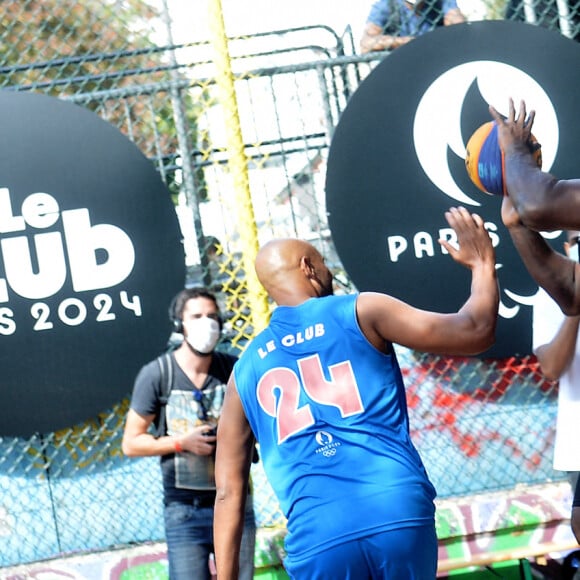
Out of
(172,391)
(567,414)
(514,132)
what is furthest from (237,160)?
(514,132)

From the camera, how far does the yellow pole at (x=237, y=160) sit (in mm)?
5531

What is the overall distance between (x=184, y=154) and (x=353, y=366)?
276 centimetres

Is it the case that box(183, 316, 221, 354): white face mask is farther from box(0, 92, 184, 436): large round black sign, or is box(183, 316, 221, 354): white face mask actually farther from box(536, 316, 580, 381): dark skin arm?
box(536, 316, 580, 381): dark skin arm

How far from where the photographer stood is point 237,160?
5.55 metres

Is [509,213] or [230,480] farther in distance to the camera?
[230,480]

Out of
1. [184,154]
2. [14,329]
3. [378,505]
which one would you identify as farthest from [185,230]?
→ [378,505]

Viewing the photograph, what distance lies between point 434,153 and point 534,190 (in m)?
3.06

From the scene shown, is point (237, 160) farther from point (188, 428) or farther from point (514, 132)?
point (514, 132)

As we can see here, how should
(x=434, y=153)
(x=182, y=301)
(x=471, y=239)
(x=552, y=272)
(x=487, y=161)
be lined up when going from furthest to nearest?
1. (x=434, y=153)
2. (x=182, y=301)
3. (x=552, y=272)
4. (x=487, y=161)
5. (x=471, y=239)

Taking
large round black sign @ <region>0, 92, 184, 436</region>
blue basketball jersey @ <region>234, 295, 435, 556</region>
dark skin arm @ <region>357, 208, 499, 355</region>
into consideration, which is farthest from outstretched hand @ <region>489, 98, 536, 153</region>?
large round black sign @ <region>0, 92, 184, 436</region>

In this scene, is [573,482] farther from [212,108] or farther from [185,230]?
[212,108]

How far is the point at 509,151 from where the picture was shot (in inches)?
115

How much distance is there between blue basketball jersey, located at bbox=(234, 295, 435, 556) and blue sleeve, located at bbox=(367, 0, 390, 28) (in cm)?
330

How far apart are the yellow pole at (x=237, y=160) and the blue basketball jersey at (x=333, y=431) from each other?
7.05 ft
